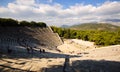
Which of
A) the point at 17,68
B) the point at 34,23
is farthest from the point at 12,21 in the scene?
the point at 17,68

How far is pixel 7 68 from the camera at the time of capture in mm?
14734

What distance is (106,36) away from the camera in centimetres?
6431

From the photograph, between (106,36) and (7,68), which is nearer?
(7,68)

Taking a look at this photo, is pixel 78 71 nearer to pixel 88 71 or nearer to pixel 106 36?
pixel 88 71

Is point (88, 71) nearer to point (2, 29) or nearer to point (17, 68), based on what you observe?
point (17, 68)

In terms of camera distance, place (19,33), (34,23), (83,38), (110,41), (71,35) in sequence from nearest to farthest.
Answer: (19,33), (110,41), (34,23), (83,38), (71,35)

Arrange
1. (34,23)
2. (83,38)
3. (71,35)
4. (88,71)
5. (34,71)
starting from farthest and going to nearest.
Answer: (71,35) < (83,38) < (34,23) < (88,71) < (34,71)

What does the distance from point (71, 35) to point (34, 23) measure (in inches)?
1270

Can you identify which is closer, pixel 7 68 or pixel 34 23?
pixel 7 68

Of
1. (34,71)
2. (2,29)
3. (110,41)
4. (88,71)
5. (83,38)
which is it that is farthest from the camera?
(83,38)

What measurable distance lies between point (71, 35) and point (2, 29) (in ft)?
178

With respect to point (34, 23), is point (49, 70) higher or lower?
lower

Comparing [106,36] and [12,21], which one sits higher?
[12,21]

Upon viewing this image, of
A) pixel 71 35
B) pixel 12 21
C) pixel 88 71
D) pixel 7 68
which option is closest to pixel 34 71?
pixel 7 68
